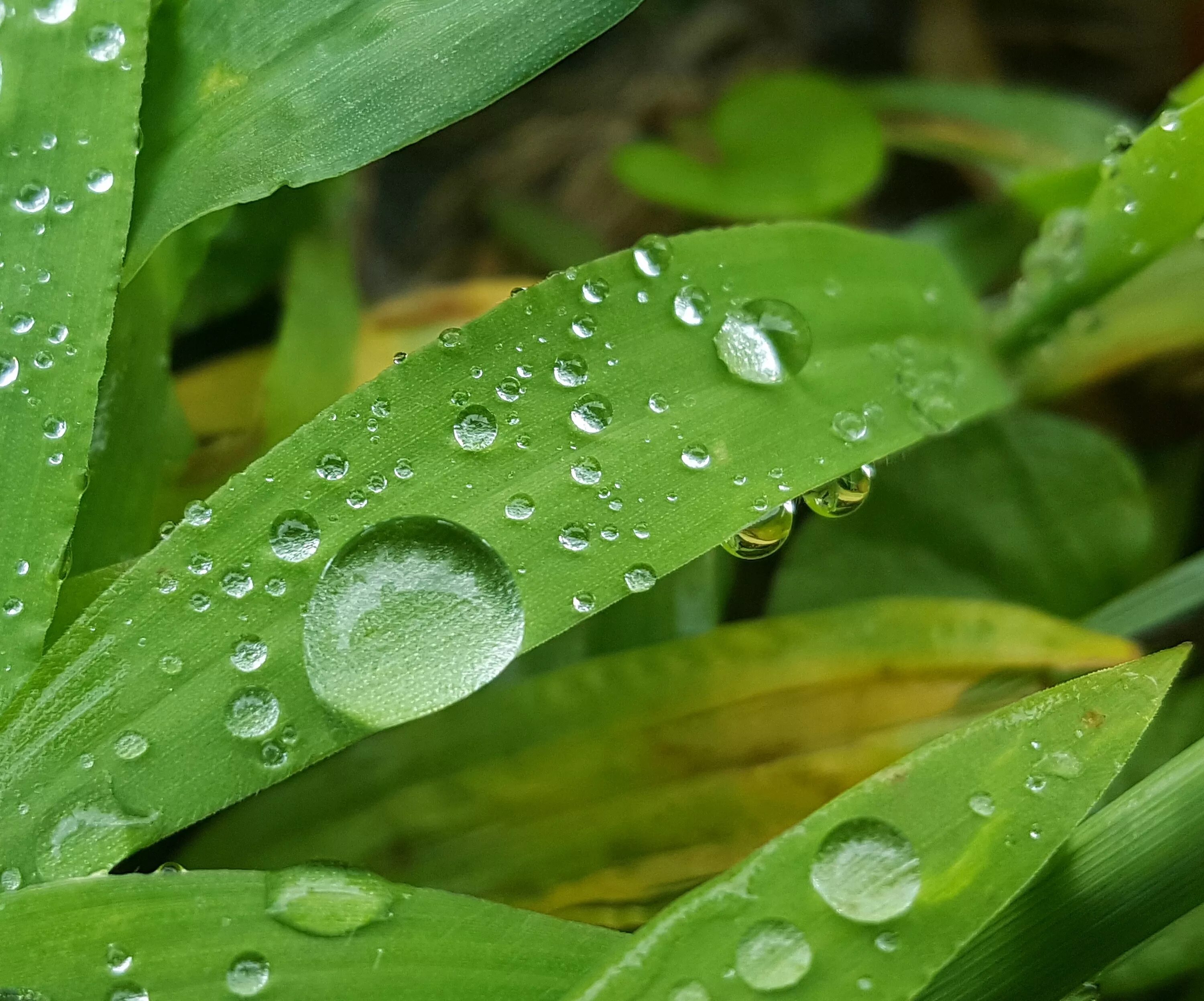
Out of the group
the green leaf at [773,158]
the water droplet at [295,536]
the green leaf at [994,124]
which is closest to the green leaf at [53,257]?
the water droplet at [295,536]

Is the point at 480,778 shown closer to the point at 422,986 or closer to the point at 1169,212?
the point at 422,986

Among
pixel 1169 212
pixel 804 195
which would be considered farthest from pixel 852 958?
pixel 804 195

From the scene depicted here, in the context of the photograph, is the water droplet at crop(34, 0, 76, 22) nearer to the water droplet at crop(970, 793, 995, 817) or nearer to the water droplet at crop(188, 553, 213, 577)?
the water droplet at crop(188, 553, 213, 577)

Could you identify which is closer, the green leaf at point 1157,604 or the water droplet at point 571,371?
the water droplet at point 571,371

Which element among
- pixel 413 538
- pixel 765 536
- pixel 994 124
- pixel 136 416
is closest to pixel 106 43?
pixel 136 416

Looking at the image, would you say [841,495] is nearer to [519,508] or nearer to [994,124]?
[519,508]

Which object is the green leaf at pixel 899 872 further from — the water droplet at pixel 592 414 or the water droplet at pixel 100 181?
the water droplet at pixel 100 181
